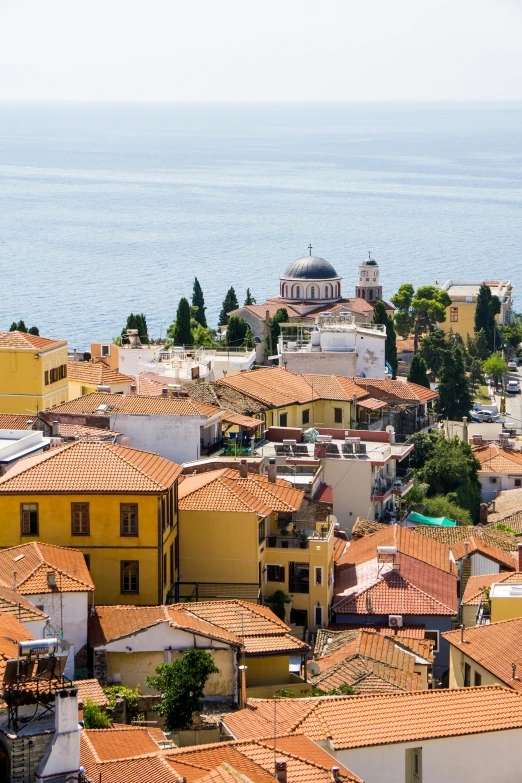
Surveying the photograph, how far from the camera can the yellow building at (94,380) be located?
40.3 meters

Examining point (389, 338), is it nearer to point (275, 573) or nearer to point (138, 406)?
point (138, 406)

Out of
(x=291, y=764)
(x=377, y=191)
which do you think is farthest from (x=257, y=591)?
(x=377, y=191)

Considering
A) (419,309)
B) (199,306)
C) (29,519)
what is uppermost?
(29,519)

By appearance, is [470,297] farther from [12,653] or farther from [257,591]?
[12,653]

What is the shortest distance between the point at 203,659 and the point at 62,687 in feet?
22.0

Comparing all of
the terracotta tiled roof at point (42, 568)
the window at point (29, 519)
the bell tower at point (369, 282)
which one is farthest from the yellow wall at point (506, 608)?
the bell tower at point (369, 282)

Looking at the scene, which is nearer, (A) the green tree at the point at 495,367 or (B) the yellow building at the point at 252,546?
(B) the yellow building at the point at 252,546

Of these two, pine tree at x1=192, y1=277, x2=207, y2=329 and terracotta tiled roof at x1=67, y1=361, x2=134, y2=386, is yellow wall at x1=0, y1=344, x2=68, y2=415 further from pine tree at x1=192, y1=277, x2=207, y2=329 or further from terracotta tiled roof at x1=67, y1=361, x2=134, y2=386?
pine tree at x1=192, y1=277, x2=207, y2=329

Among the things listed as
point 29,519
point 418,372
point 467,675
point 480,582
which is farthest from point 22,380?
point 418,372

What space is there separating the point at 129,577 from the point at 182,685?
222 inches

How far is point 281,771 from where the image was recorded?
14.3m

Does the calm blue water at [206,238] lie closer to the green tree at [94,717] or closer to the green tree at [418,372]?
the green tree at [418,372]

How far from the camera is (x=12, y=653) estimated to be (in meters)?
14.5

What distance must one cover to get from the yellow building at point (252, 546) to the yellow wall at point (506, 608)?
381 centimetres
